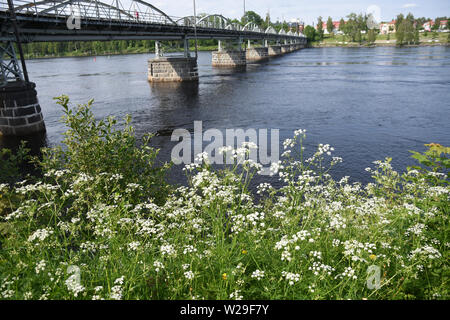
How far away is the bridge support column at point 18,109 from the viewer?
790 inches

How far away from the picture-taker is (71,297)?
3473mm

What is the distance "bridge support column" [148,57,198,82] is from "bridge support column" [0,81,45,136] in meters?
30.4

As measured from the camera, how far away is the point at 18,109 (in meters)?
20.6

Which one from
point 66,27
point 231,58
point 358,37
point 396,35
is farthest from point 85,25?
point 358,37

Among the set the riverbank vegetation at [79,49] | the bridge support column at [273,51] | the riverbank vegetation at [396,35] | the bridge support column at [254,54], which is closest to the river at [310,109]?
the bridge support column at [254,54]

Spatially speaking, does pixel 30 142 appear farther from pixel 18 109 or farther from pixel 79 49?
pixel 79 49

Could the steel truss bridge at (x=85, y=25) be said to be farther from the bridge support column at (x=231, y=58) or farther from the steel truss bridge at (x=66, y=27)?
the bridge support column at (x=231, y=58)

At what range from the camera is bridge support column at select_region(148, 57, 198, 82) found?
49.8 m

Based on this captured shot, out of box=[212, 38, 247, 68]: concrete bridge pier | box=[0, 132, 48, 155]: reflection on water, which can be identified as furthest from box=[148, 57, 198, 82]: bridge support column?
box=[0, 132, 48, 155]: reflection on water

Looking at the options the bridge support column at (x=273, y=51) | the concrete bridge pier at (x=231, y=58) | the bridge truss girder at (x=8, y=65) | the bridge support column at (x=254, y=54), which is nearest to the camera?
the bridge truss girder at (x=8, y=65)

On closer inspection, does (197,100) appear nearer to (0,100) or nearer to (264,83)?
(264,83)

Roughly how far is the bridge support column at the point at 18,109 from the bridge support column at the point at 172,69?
99.6 feet

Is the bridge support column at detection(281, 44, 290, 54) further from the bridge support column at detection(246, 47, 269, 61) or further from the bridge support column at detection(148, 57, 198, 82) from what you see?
the bridge support column at detection(148, 57, 198, 82)

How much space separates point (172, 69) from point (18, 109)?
105 feet
